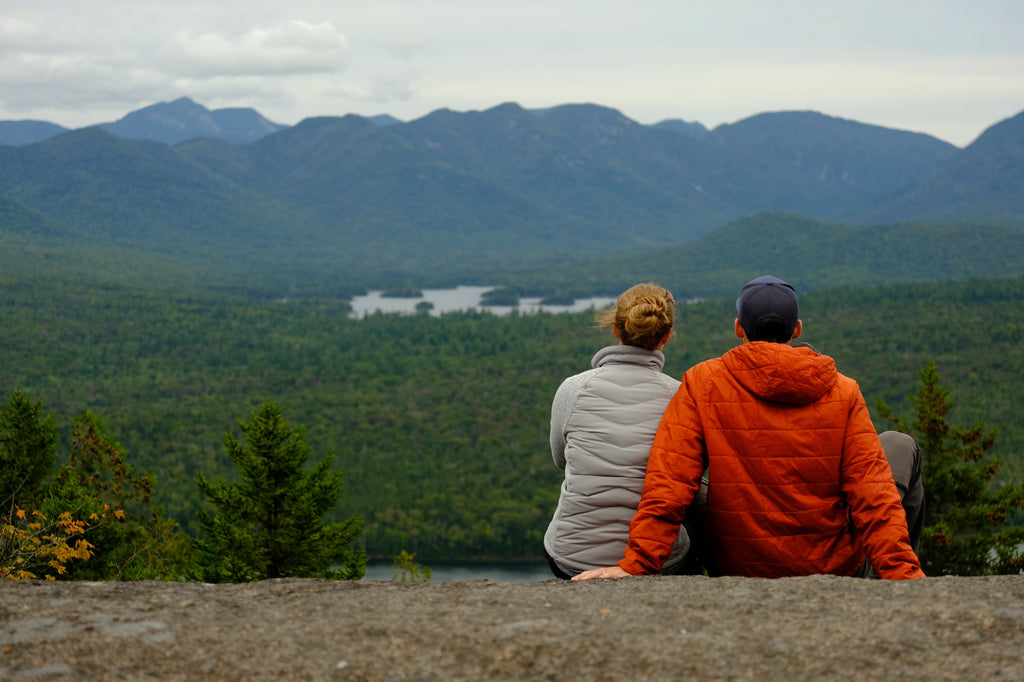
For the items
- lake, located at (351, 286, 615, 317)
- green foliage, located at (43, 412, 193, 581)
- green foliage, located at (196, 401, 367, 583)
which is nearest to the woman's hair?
green foliage, located at (43, 412, 193, 581)

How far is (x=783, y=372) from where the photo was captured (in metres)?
5.05

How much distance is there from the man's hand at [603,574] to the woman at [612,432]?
0.32ft

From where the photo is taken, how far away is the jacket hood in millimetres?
5043

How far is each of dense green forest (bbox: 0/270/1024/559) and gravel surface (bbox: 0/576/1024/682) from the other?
5843 cm

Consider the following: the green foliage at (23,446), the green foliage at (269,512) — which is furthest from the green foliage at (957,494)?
the green foliage at (23,446)

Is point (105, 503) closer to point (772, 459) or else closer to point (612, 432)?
point (612, 432)

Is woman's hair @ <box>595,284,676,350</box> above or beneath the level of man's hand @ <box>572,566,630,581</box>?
above

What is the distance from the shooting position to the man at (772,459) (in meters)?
5.06

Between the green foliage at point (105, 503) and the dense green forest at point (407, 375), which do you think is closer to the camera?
the green foliage at point (105, 503)

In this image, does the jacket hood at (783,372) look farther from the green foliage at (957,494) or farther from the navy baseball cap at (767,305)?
the green foliage at (957,494)

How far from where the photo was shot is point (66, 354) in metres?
111

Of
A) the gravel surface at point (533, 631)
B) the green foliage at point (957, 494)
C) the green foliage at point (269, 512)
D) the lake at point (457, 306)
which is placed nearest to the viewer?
the gravel surface at point (533, 631)

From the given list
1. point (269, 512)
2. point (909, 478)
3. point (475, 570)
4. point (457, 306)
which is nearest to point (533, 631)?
point (909, 478)

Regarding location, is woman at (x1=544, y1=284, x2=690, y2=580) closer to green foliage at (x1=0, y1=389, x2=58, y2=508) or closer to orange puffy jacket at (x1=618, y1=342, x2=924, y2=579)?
orange puffy jacket at (x1=618, y1=342, x2=924, y2=579)
